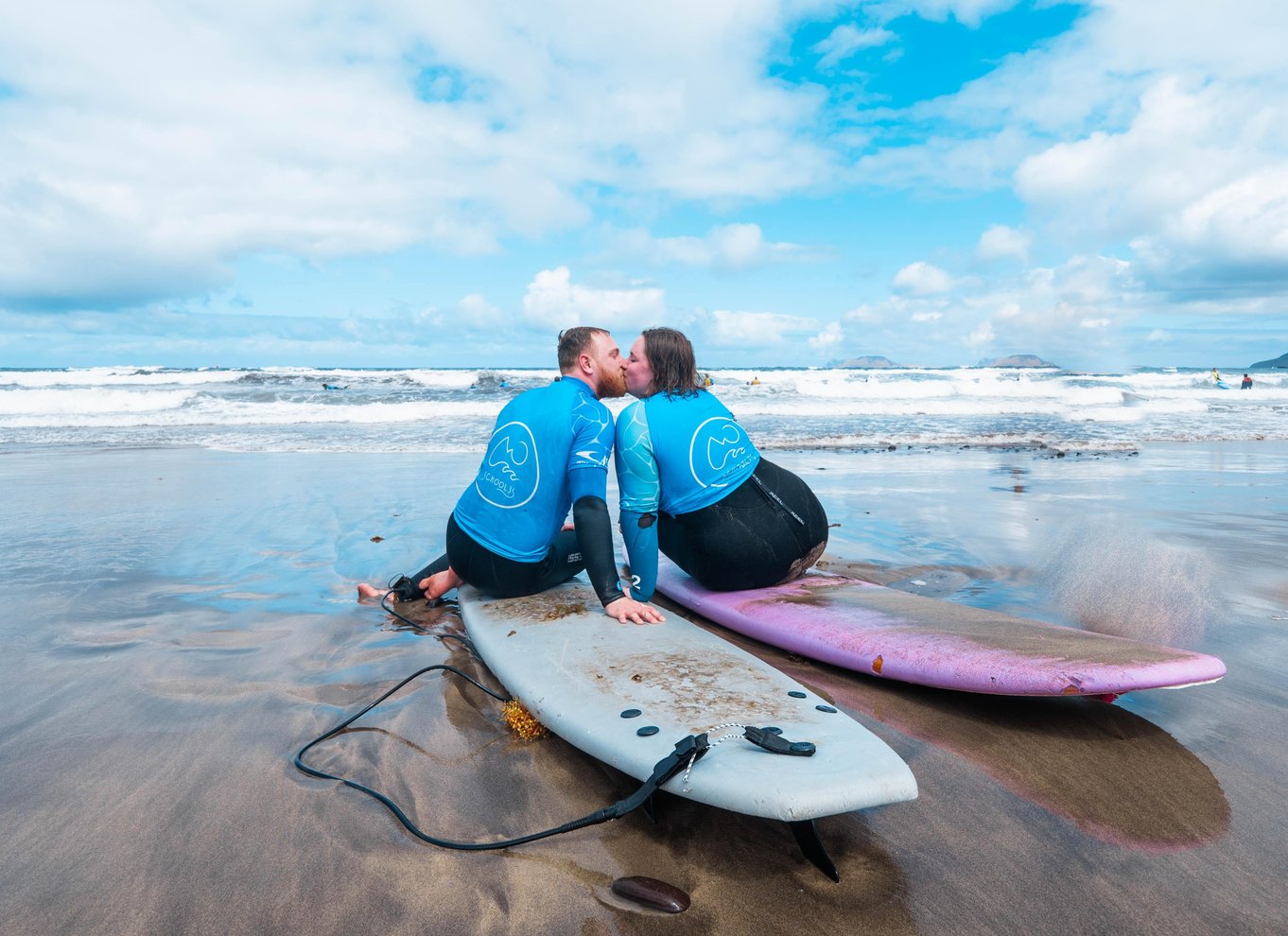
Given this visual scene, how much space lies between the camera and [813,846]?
175cm

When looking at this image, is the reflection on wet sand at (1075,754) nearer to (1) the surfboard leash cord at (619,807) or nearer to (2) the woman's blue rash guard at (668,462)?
(2) the woman's blue rash guard at (668,462)

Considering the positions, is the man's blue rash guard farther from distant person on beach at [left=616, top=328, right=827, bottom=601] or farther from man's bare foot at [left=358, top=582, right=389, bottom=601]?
man's bare foot at [left=358, top=582, right=389, bottom=601]

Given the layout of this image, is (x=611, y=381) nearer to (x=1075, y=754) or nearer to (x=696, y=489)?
(x=696, y=489)

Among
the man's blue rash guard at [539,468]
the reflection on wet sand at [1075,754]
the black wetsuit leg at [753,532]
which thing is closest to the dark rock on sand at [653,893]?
the reflection on wet sand at [1075,754]

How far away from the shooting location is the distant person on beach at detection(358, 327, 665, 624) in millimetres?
3184

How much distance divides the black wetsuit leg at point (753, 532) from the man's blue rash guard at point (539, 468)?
2.11 ft

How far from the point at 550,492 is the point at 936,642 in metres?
1.73

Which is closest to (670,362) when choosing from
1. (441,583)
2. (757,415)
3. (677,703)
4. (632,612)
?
(632,612)

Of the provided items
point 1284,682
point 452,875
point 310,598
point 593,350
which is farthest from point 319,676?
point 1284,682

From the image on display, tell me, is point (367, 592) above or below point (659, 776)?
below

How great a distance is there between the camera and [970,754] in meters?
2.38

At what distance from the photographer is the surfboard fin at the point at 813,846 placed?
1740mm

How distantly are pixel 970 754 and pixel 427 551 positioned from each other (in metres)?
3.98

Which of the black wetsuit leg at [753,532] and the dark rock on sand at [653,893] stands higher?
the black wetsuit leg at [753,532]
